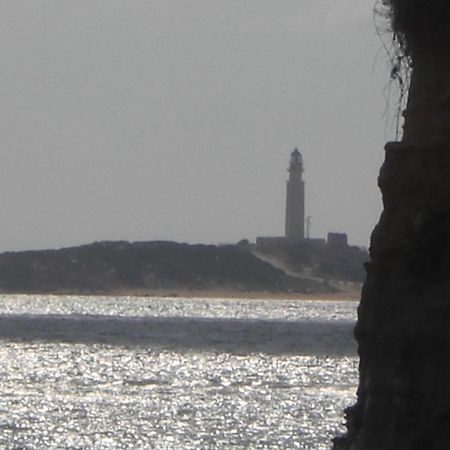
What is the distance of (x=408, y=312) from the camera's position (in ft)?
23.4

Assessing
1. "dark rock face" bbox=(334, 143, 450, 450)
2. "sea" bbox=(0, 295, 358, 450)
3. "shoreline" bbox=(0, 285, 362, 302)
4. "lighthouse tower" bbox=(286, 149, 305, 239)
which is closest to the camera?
"dark rock face" bbox=(334, 143, 450, 450)

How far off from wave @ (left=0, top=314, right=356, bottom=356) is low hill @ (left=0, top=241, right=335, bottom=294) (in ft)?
179

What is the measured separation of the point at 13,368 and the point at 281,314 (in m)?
72.7

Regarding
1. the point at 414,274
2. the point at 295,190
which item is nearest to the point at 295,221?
the point at 295,190

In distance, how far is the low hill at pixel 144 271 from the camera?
162 meters

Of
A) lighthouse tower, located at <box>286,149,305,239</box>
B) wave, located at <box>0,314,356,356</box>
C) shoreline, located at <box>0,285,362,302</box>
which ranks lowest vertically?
wave, located at <box>0,314,356,356</box>

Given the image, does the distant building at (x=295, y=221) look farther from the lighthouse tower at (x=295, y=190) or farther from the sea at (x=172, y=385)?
the sea at (x=172, y=385)

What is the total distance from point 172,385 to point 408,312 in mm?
34555

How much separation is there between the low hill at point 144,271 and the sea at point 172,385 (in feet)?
226

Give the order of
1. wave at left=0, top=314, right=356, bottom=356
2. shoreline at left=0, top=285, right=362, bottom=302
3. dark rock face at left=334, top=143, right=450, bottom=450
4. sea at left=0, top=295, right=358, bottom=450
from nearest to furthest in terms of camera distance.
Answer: dark rock face at left=334, top=143, right=450, bottom=450 < sea at left=0, top=295, right=358, bottom=450 < wave at left=0, top=314, right=356, bottom=356 < shoreline at left=0, top=285, right=362, bottom=302

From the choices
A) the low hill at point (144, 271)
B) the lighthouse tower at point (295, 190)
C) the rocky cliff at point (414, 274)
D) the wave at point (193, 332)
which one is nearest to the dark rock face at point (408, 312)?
the rocky cliff at point (414, 274)

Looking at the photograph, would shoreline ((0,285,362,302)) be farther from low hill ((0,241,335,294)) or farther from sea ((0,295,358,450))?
sea ((0,295,358,450))

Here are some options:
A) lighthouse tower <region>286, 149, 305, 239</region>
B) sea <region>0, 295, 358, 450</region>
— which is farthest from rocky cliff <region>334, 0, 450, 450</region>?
lighthouse tower <region>286, 149, 305, 239</region>

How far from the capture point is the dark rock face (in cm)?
701
